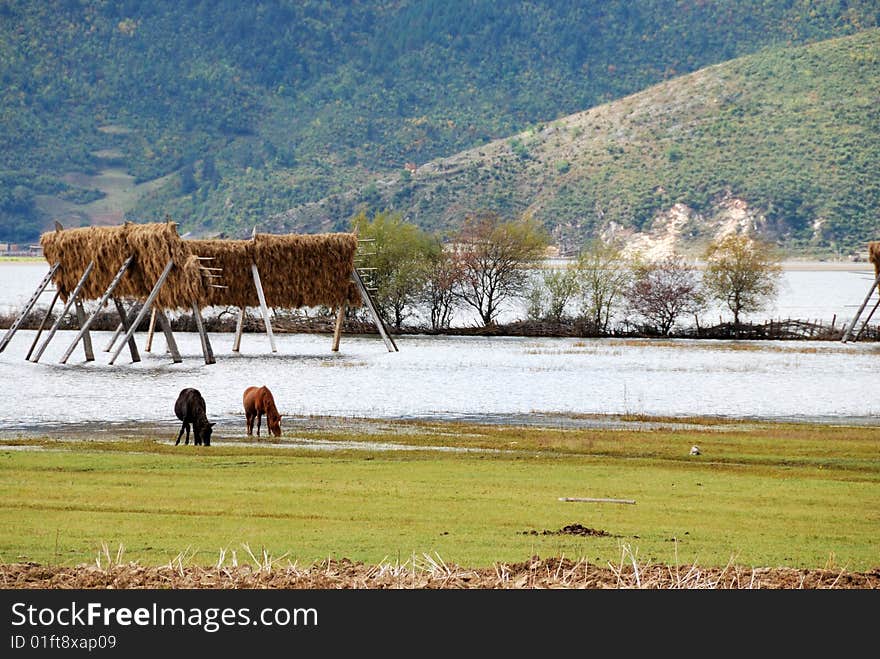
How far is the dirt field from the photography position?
9781 millimetres

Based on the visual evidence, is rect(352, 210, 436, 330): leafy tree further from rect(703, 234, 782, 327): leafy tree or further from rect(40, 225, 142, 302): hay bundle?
rect(40, 225, 142, 302): hay bundle

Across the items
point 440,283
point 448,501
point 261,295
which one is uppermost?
point 440,283

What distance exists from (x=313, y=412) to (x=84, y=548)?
17.0 m

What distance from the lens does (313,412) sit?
94.8 ft

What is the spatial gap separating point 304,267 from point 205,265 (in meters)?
3.47

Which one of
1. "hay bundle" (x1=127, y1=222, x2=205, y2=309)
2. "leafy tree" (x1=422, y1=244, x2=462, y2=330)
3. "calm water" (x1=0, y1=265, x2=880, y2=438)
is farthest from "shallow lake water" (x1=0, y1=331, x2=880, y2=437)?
"leafy tree" (x1=422, y1=244, x2=462, y2=330)

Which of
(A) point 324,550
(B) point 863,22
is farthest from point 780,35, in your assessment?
(A) point 324,550

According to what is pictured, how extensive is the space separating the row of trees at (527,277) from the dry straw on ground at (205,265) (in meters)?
15.1

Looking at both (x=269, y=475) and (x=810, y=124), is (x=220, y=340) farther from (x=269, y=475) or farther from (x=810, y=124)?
(x=810, y=124)

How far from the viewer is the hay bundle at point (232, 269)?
47906 millimetres

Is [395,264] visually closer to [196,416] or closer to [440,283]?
[440,283]

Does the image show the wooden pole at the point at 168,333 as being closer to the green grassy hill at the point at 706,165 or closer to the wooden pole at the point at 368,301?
the wooden pole at the point at 368,301

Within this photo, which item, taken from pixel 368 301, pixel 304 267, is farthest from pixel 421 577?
pixel 304 267

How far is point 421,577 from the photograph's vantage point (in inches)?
391
